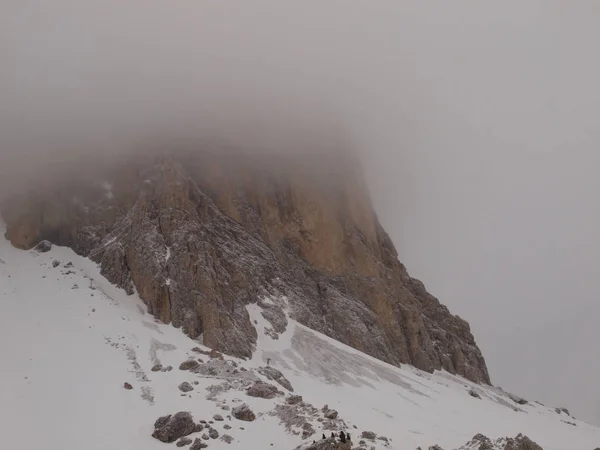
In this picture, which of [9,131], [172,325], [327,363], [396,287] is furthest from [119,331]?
[9,131]

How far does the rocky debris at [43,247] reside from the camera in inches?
2925

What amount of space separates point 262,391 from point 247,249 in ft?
127

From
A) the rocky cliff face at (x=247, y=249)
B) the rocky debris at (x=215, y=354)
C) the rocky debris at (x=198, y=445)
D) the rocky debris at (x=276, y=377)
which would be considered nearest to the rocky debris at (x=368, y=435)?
the rocky debris at (x=198, y=445)

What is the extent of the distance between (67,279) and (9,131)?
44.4 m

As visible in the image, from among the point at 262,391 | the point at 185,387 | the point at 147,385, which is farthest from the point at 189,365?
the point at 262,391

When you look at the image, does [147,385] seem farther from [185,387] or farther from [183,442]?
[183,442]

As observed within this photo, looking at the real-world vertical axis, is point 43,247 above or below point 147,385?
above

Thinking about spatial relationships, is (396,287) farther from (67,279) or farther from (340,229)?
(67,279)

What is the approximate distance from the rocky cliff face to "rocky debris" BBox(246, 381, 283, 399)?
609 inches

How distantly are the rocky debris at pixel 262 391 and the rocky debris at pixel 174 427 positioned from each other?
25.9ft

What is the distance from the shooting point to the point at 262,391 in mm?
43312

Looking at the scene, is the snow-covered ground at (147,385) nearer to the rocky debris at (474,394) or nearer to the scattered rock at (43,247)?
the scattered rock at (43,247)

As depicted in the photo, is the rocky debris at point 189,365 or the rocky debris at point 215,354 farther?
the rocky debris at point 215,354

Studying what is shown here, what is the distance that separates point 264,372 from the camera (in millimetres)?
51562
